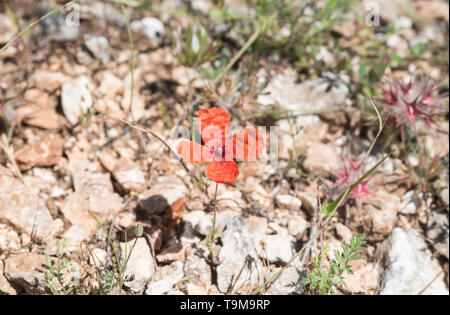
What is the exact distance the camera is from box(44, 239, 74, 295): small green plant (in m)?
1.96

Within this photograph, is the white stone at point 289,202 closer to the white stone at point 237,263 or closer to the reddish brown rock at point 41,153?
the white stone at point 237,263

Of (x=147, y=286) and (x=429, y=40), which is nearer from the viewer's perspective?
(x=147, y=286)

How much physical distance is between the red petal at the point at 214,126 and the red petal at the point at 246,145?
0.28 ft

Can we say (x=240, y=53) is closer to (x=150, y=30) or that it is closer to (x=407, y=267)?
(x=150, y=30)

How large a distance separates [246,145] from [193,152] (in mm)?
352

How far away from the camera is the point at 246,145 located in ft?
7.80

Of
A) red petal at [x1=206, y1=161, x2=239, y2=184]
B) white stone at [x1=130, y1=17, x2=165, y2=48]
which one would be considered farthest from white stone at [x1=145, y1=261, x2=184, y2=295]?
white stone at [x1=130, y1=17, x2=165, y2=48]

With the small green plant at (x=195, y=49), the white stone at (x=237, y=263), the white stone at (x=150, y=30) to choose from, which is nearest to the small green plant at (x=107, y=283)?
the white stone at (x=237, y=263)

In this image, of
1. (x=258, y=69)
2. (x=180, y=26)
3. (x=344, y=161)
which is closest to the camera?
(x=344, y=161)

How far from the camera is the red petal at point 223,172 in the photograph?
79.8 inches

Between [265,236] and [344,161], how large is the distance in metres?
0.72

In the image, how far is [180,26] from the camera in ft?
10.5

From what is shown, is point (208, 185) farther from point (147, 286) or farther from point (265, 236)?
point (147, 286)
